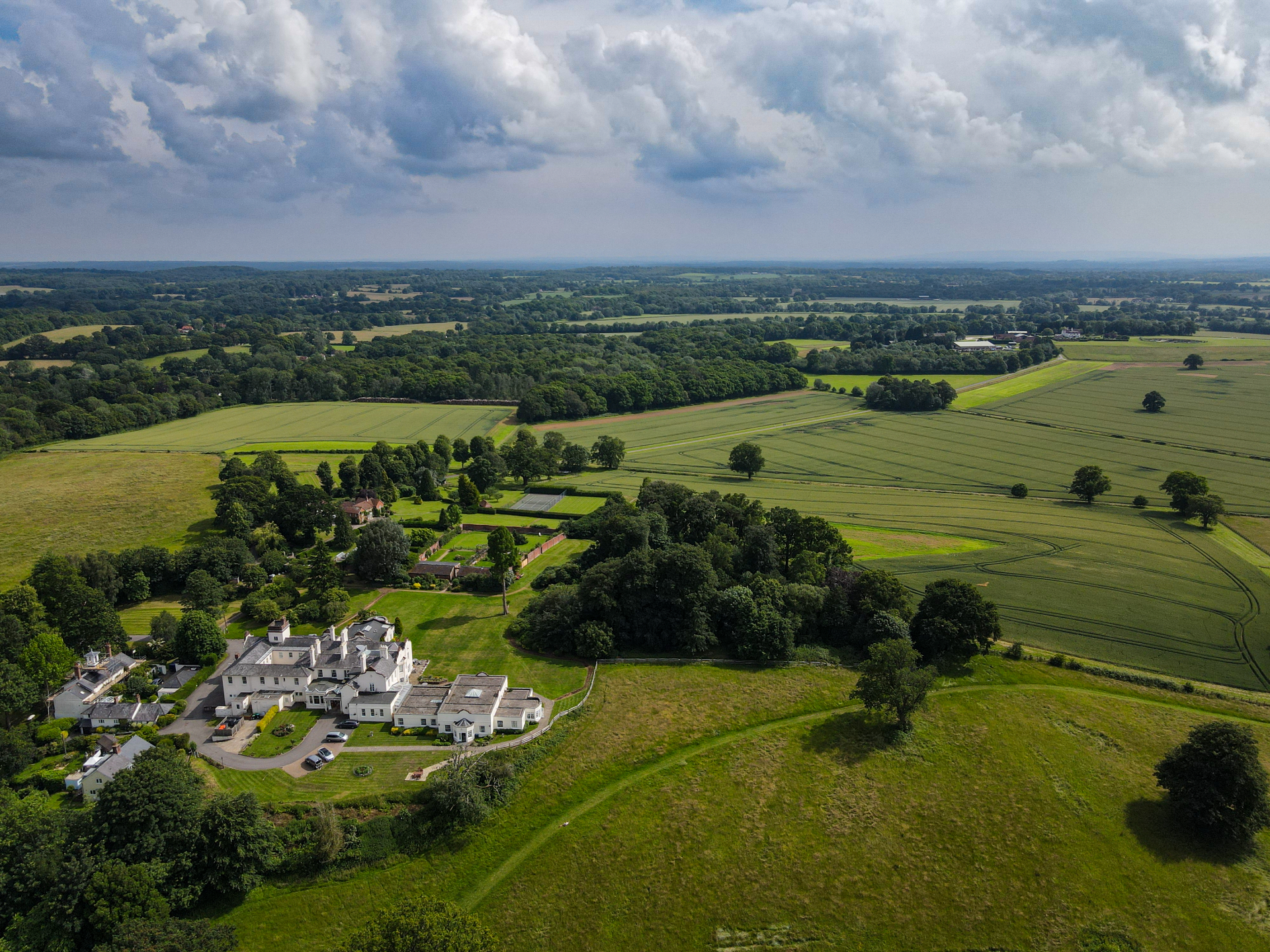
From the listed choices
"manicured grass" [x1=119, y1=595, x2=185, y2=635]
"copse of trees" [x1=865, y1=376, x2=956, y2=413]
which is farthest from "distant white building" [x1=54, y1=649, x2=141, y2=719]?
"copse of trees" [x1=865, y1=376, x2=956, y2=413]

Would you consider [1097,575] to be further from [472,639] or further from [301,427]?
[301,427]

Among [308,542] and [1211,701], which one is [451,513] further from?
[1211,701]

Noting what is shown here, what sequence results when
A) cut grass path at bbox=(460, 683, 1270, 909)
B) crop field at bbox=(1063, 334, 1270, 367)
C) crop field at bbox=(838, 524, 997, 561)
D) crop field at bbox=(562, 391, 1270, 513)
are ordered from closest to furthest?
cut grass path at bbox=(460, 683, 1270, 909), crop field at bbox=(838, 524, 997, 561), crop field at bbox=(562, 391, 1270, 513), crop field at bbox=(1063, 334, 1270, 367)

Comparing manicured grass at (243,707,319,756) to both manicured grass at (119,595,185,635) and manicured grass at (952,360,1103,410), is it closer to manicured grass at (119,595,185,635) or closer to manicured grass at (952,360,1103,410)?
manicured grass at (119,595,185,635)

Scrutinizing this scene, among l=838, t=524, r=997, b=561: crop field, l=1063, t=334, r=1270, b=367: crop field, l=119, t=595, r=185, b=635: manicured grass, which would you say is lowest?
l=119, t=595, r=185, b=635: manicured grass

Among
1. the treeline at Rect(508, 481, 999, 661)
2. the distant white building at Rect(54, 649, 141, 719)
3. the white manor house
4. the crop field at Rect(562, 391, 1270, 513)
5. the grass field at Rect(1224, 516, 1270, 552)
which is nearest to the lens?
the white manor house

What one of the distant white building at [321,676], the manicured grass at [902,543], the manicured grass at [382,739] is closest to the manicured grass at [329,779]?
the manicured grass at [382,739]

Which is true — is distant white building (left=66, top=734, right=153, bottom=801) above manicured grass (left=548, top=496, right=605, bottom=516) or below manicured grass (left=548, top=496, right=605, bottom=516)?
below
